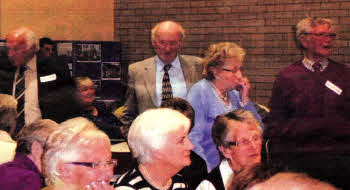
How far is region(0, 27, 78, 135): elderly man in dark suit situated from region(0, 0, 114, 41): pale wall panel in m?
1.25

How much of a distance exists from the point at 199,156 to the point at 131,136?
695mm

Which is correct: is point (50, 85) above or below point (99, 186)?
above

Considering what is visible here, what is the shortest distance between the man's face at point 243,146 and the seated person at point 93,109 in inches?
66.7

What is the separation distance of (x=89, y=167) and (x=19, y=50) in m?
2.14

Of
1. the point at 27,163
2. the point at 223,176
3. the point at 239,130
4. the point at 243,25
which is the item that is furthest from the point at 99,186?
the point at 243,25

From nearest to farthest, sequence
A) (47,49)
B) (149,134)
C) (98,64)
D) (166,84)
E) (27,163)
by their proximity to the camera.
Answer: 1. (149,134)
2. (27,163)
3. (166,84)
4. (47,49)
5. (98,64)

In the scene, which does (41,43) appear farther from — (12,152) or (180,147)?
(180,147)

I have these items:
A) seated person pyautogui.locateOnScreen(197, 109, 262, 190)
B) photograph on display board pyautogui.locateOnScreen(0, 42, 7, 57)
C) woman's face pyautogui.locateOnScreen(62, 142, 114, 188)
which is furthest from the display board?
woman's face pyautogui.locateOnScreen(62, 142, 114, 188)

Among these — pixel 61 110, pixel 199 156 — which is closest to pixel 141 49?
pixel 61 110

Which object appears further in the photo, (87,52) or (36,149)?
(87,52)

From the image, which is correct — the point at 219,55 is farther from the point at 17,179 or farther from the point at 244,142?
the point at 17,179

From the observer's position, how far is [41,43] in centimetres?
Result: 521

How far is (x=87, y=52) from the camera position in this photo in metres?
5.33

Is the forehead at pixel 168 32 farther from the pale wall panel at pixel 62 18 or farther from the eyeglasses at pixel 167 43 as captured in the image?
the pale wall panel at pixel 62 18
